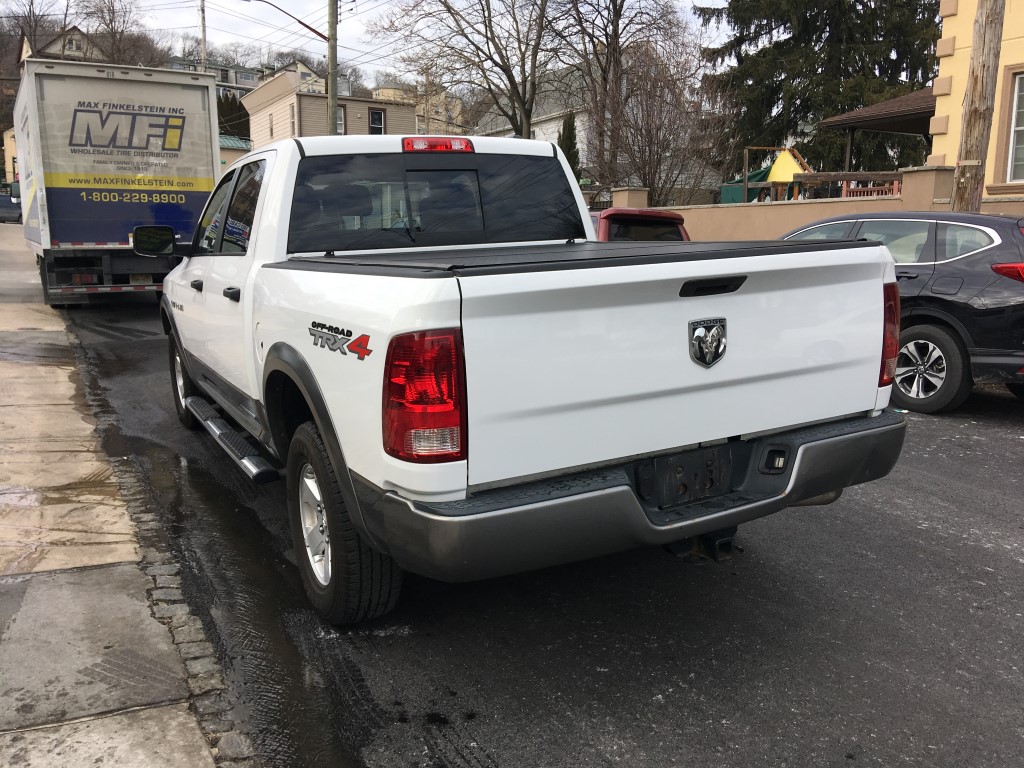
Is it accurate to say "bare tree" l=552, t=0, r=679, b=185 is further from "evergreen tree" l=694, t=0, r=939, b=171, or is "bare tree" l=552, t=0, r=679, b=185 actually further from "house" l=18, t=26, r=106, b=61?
"house" l=18, t=26, r=106, b=61

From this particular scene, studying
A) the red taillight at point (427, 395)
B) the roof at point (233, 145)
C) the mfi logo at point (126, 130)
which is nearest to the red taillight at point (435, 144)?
the red taillight at point (427, 395)

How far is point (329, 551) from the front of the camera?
3457 millimetres

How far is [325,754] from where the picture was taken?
2.76 m

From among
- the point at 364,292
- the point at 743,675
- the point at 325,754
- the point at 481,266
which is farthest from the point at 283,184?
the point at 743,675

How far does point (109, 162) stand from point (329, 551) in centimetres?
1152

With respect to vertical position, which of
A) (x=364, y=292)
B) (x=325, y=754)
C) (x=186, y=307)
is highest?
(x=364, y=292)

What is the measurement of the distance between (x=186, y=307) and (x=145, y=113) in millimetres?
8828

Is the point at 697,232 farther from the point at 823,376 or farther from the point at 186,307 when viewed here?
the point at 823,376

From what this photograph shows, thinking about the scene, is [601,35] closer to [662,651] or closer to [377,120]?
[377,120]

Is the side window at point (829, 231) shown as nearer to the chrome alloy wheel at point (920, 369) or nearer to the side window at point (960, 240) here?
the side window at point (960, 240)

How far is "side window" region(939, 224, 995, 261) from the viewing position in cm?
721

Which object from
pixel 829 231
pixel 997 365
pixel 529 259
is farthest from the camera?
pixel 829 231

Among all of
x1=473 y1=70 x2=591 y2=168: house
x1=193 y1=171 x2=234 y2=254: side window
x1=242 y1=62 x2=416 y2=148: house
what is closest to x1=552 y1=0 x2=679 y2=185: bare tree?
x1=473 y1=70 x2=591 y2=168: house

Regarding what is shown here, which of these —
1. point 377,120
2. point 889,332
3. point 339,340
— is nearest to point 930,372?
point 889,332
